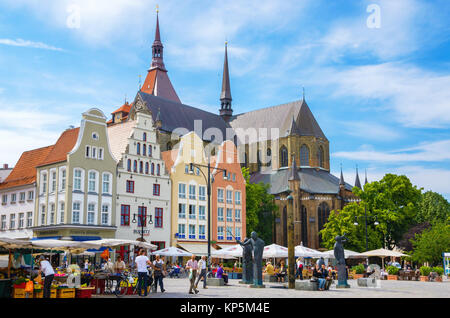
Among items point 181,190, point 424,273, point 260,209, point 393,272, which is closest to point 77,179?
point 181,190

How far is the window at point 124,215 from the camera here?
4937 centimetres

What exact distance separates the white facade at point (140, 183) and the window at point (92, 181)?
2.56 metres

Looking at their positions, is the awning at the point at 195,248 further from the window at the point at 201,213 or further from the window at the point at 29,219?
the window at the point at 29,219

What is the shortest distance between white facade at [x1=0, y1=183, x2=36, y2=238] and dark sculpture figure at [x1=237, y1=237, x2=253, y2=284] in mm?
25065

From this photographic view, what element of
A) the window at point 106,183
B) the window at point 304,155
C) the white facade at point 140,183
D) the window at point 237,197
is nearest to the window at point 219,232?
the window at point 237,197

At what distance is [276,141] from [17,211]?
49.2 metres

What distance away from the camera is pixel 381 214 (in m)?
63.1

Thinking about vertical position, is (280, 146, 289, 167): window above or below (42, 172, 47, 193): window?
above

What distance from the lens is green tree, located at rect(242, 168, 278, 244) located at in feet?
225

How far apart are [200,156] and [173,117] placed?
22585mm

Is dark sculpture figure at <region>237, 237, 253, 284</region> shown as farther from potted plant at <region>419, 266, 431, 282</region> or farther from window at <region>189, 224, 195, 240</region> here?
window at <region>189, 224, 195, 240</region>

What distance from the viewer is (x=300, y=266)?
33688mm

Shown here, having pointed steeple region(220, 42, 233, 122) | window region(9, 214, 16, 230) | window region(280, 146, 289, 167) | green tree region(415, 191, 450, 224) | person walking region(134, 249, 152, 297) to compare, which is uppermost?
pointed steeple region(220, 42, 233, 122)

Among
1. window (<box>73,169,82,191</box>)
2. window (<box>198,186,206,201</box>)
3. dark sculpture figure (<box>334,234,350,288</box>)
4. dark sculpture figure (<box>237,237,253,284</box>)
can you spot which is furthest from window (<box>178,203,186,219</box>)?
dark sculpture figure (<box>334,234,350,288</box>)
